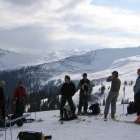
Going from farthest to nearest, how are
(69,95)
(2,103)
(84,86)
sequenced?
(84,86)
(69,95)
(2,103)

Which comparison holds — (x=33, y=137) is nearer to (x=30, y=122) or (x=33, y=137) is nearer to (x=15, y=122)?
A: (x=15, y=122)

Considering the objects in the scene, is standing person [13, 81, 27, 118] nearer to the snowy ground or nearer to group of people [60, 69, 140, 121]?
the snowy ground

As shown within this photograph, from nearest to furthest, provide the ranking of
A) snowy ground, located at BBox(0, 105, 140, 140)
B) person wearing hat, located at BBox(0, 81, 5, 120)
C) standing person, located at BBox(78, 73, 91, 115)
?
1. snowy ground, located at BBox(0, 105, 140, 140)
2. person wearing hat, located at BBox(0, 81, 5, 120)
3. standing person, located at BBox(78, 73, 91, 115)

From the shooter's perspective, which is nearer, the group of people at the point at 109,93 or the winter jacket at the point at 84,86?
the group of people at the point at 109,93

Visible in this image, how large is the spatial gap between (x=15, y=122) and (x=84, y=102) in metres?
3.86

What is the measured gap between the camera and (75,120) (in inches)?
847

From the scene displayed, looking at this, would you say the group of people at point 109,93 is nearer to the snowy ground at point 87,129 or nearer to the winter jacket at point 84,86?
the winter jacket at point 84,86

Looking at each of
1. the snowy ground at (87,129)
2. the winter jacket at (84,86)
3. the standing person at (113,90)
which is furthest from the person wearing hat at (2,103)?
the winter jacket at (84,86)

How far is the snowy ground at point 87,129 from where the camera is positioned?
54.7 feet

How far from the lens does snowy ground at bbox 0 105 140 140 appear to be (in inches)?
657

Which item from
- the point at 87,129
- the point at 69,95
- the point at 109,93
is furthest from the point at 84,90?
the point at 87,129

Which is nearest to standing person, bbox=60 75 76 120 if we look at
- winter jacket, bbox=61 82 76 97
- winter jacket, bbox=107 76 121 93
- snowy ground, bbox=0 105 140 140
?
winter jacket, bbox=61 82 76 97

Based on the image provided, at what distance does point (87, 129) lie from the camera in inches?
737

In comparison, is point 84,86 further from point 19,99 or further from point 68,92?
point 19,99
